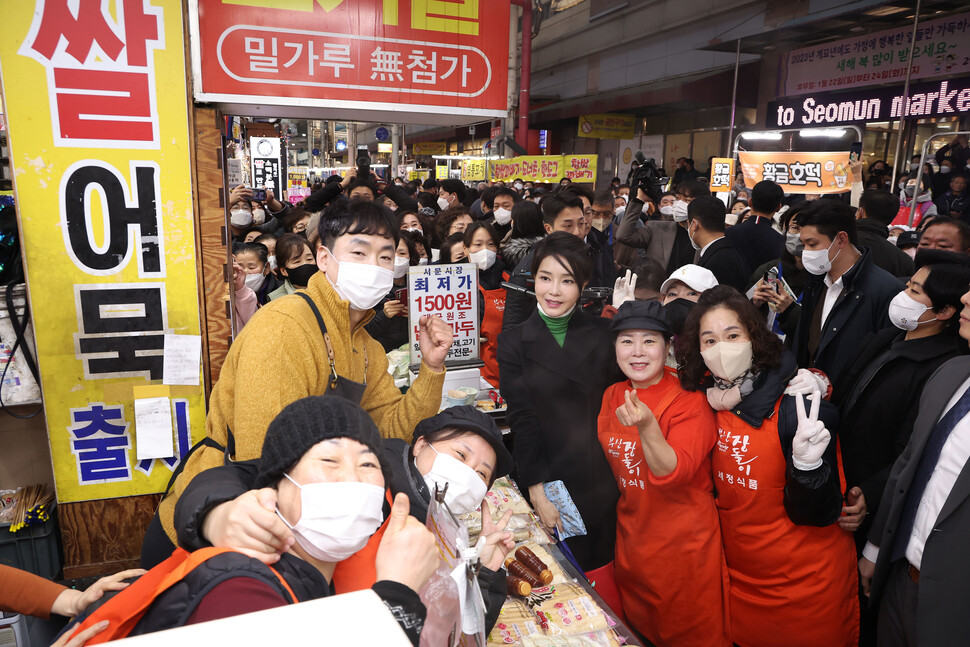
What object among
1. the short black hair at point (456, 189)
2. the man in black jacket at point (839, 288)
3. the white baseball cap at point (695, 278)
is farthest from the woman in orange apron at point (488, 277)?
the short black hair at point (456, 189)

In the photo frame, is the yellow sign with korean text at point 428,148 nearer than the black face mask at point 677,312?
No

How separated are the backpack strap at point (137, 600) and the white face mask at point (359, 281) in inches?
46.3

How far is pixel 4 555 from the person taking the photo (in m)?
3.14

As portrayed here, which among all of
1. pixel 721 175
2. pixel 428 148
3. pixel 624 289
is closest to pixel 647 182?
pixel 721 175

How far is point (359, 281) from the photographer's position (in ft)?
7.58

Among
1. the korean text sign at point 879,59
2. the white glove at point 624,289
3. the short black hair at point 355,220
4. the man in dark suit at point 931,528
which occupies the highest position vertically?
the korean text sign at point 879,59

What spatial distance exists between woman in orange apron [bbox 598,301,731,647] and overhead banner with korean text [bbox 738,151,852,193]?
544cm

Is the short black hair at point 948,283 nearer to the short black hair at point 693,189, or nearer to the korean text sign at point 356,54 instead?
the korean text sign at point 356,54

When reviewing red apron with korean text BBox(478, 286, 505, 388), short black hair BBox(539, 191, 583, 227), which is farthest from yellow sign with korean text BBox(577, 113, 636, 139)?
red apron with korean text BBox(478, 286, 505, 388)

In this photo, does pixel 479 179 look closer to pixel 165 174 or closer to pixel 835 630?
pixel 165 174

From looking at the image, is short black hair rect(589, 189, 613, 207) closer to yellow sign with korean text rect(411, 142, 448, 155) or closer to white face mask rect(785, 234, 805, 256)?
white face mask rect(785, 234, 805, 256)

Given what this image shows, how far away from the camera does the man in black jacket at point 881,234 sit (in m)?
4.49

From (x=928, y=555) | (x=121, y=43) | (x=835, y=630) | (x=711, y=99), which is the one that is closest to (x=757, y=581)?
(x=835, y=630)

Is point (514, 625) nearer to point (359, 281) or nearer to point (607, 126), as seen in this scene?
point (359, 281)
